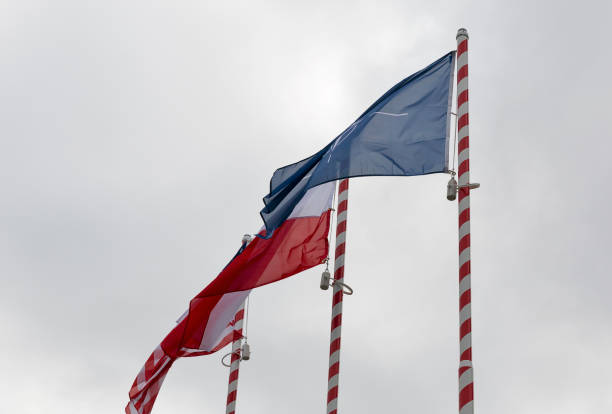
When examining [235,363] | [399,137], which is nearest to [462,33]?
[399,137]

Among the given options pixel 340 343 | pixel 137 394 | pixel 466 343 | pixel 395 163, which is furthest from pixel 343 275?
pixel 137 394

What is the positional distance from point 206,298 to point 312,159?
16.0ft

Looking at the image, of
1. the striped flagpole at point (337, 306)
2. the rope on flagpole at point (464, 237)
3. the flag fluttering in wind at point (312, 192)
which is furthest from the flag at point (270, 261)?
the rope on flagpole at point (464, 237)

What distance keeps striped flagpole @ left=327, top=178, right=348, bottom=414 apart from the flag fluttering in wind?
0.91 feet

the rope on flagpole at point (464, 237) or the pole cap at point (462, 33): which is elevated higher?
the pole cap at point (462, 33)

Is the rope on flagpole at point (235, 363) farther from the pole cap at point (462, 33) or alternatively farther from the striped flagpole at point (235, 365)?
the pole cap at point (462, 33)

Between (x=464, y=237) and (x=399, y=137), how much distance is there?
2.69 m

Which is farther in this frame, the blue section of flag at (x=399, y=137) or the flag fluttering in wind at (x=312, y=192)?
the flag fluttering in wind at (x=312, y=192)

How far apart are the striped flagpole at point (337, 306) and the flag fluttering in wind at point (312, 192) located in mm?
279

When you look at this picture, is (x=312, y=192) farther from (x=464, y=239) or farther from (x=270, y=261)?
(x=464, y=239)

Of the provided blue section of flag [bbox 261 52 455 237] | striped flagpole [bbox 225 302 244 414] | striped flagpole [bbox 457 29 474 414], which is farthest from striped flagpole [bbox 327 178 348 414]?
striped flagpole [bbox 225 302 244 414]

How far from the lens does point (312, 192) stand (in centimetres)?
1919

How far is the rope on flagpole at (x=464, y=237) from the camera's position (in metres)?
13.5

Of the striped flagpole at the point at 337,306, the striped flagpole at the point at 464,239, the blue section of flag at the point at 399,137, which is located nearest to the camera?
the striped flagpole at the point at 464,239
